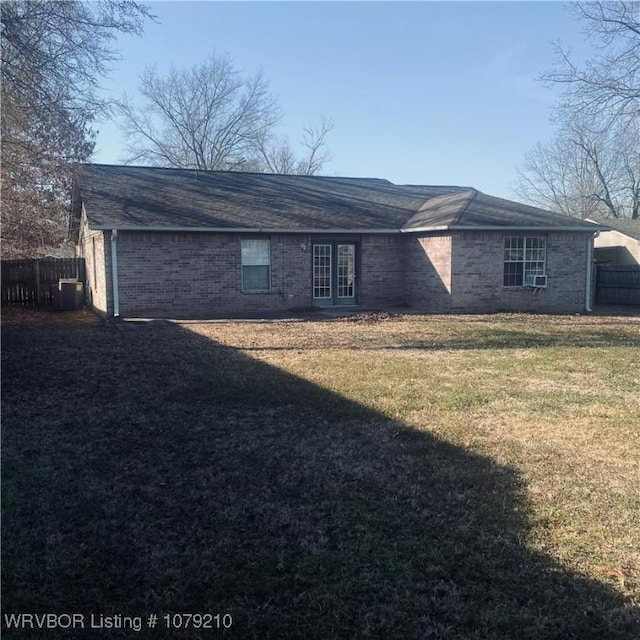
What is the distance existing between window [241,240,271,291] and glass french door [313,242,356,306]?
5.16 feet

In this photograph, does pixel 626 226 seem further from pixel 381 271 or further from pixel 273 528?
pixel 273 528

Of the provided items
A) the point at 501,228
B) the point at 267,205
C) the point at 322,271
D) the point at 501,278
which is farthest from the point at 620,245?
the point at 267,205

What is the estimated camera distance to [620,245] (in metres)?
29.5

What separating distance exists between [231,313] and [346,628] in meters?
14.7

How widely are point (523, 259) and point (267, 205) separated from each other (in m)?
8.32

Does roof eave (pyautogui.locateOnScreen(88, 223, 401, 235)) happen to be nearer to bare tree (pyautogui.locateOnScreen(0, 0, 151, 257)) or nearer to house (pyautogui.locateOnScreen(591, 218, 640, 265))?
bare tree (pyautogui.locateOnScreen(0, 0, 151, 257))

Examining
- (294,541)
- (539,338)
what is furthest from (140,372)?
(539,338)

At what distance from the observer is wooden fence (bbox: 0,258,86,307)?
62.5 ft

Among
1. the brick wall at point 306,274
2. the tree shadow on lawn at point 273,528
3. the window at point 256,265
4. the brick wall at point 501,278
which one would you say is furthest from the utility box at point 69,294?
the tree shadow on lawn at point 273,528

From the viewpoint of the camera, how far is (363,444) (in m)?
5.39

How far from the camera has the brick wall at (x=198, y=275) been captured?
16.2 meters

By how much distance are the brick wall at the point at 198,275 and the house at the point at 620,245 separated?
17.6 m

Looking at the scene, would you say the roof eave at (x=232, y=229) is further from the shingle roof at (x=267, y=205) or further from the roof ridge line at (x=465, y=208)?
the roof ridge line at (x=465, y=208)

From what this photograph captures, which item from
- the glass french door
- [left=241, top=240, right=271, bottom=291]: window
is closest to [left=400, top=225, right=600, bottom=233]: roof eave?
the glass french door
